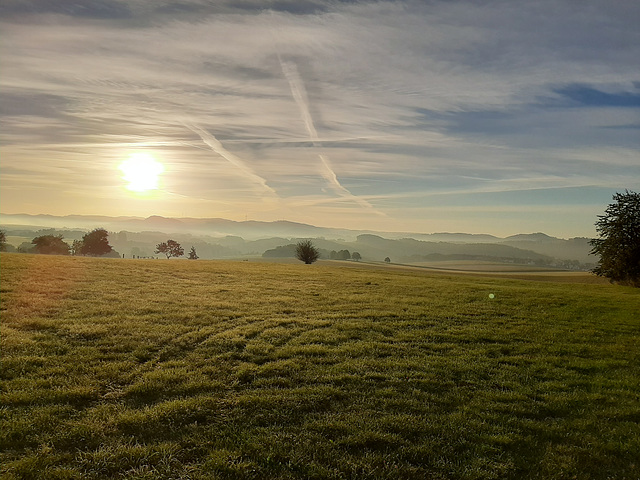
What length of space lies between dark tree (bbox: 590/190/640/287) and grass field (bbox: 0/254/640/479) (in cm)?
3691

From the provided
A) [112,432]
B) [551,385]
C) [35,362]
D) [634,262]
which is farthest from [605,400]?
[634,262]

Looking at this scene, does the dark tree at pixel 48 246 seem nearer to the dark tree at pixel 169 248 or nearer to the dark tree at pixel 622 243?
the dark tree at pixel 169 248

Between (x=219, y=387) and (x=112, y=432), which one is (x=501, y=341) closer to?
(x=219, y=387)

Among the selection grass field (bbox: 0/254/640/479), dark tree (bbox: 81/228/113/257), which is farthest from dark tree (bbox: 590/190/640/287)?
dark tree (bbox: 81/228/113/257)

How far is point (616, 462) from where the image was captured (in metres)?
10.3

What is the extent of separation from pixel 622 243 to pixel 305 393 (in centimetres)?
6221

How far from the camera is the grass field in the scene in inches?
378

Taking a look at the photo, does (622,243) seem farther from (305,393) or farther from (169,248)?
(169,248)

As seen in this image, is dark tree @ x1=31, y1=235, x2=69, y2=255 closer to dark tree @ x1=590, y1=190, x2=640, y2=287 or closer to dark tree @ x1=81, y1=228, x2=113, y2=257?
dark tree @ x1=81, y1=228, x2=113, y2=257

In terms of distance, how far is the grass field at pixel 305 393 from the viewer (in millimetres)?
9602

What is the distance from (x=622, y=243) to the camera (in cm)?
5719

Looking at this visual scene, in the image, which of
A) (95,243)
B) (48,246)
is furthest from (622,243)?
(48,246)

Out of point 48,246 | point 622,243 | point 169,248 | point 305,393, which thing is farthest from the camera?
point 169,248

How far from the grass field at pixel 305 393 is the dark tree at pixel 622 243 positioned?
121ft
